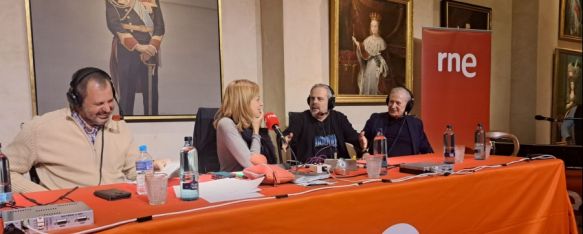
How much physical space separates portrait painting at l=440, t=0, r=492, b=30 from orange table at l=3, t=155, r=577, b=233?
3.12 m

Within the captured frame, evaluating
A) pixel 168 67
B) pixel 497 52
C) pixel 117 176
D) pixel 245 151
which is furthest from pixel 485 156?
pixel 497 52

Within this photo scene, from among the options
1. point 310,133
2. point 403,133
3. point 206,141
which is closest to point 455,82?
point 403,133

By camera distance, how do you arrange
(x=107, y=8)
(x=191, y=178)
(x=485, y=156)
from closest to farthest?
(x=191, y=178)
(x=485, y=156)
(x=107, y=8)

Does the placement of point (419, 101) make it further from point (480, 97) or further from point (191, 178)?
point (191, 178)

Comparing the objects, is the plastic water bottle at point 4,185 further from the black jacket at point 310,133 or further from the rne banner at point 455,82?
the rne banner at point 455,82

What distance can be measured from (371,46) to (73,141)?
3272 millimetres

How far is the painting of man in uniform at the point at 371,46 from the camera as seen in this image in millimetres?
4227

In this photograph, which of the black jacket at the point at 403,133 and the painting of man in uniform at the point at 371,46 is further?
the painting of man in uniform at the point at 371,46

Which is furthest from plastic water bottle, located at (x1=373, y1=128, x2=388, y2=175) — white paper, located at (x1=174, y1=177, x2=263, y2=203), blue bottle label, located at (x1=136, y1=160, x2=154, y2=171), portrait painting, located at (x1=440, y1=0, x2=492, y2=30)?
portrait painting, located at (x1=440, y1=0, x2=492, y2=30)

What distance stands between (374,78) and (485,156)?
6.58 feet

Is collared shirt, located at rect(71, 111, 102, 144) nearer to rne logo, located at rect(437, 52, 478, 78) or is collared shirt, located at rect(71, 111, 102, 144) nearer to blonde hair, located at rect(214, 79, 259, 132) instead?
blonde hair, located at rect(214, 79, 259, 132)

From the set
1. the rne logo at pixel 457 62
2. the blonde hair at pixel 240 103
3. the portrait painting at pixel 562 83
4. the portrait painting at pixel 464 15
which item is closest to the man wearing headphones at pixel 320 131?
the blonde hair at pixel 240 103

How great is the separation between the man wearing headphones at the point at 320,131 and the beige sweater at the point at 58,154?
143 centimetres

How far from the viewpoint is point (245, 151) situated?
2.26 metres
